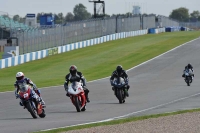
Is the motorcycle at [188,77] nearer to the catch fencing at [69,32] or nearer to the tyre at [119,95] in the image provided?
the tyre at [119,95]

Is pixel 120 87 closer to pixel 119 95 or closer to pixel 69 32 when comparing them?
pixel 119 95

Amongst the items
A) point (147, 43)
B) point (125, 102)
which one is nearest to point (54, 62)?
point (147, 43)

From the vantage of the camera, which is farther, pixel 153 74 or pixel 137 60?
pixel 137 60

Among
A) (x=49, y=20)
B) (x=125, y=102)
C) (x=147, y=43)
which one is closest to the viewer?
(x=125, y=102)

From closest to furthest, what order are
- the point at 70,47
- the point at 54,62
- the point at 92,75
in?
the point at 92,75 → the point at 54,62 → the point at 70,47

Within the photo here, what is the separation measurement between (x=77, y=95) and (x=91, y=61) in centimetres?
3327

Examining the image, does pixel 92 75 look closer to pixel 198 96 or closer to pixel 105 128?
pixel 198 96

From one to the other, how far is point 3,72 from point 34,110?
26167 mm

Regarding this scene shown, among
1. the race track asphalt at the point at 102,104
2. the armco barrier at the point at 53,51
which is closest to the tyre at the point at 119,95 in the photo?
the race track asphalt at the point at 102,104

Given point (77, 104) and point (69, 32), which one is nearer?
point (77, 104)

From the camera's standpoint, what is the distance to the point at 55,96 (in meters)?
27.1

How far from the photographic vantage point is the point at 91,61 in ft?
173

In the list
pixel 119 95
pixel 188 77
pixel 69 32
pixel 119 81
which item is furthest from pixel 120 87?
pixel 69 32

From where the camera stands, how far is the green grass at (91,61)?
4034 cm
